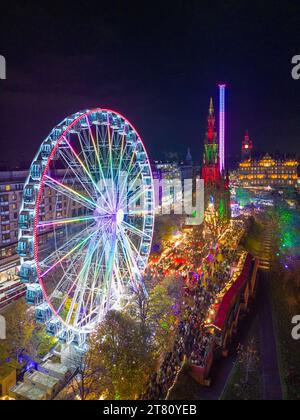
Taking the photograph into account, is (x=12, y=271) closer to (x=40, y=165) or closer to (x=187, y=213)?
(x=40, y=165)

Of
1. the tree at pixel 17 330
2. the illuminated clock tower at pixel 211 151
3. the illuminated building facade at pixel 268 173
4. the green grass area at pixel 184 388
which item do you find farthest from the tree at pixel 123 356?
the illuminated building facade at pixel 268 173

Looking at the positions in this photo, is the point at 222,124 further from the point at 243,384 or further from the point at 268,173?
the point at 243,384

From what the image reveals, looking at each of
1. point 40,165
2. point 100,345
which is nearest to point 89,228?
point 40,165

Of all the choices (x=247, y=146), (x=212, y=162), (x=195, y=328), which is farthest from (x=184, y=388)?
(x=247, y=146)

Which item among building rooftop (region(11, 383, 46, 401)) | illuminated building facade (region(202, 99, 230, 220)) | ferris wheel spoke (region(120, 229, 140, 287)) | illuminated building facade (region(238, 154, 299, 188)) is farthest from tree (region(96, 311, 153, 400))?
Answer: illuminated building facade (region(238, 154, 299, 188))

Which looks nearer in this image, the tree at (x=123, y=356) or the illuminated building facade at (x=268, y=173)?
the tree at (x=123, y=356)

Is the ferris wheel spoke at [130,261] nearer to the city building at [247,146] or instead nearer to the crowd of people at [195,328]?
the crowd of people at [195,328]
